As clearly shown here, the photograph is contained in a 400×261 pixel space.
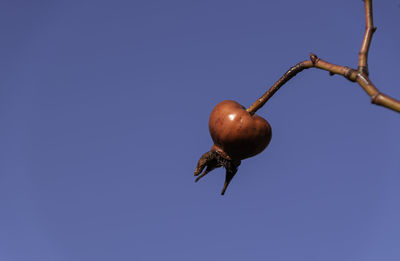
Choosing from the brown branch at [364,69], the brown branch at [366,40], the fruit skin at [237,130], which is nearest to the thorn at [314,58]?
the brown branch at [364,69]

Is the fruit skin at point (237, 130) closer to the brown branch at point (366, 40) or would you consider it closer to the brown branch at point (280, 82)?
the brown branch at point (280, 82)

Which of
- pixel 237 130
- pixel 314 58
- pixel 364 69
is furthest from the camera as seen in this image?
pixel 237 130

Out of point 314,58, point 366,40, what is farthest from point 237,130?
point 366,40

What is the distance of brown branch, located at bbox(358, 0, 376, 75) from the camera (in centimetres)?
191

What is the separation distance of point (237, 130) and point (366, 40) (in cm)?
146

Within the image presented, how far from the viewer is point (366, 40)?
78.5 inches

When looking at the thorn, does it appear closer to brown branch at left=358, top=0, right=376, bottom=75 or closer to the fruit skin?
brown branch at left=358, top=0, right=376, bottom=75

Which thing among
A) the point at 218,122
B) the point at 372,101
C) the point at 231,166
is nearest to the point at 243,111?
the point at 218,122

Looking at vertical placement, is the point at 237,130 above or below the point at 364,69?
above

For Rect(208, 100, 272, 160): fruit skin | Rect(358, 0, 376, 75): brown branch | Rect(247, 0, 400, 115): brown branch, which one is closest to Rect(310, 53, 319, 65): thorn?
Rect(247, 0, 400, 115): brown branch

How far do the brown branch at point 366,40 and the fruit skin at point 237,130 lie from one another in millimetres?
1398

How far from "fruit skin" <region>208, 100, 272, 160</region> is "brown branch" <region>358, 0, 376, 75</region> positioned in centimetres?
140

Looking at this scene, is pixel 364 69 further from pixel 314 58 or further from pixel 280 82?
pixel 280 82

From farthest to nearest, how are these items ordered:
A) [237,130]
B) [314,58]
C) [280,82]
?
1. [237,130]
2. [280,82]
3. [314,58]
